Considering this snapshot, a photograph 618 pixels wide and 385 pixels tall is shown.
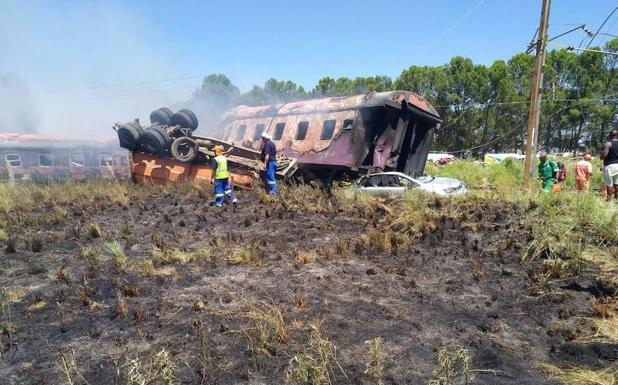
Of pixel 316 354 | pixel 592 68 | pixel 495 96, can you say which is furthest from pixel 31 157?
pixel 592 68

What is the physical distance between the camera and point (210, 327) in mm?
3951

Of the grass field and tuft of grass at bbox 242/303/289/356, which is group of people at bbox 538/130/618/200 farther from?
tuft of grass at bbox 242/303/289/356

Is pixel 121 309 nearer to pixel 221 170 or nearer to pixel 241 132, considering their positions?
pixel 221 170

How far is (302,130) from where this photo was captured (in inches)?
517

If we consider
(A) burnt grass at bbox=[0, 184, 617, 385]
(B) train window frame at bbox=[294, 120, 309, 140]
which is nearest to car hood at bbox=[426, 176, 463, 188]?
(A) burnt grass at bbox=[0, 184, 617, 385]

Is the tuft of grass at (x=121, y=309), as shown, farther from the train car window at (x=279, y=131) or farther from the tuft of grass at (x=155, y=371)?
the train car window at (x=279, y=131)

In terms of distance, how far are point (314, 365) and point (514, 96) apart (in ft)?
122

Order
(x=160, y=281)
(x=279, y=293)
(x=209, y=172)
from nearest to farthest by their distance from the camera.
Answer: (x=279, y=293) < (x=160, y=281) < (x=209, y=172)

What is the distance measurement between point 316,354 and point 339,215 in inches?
191

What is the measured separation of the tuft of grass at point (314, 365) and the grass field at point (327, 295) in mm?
20

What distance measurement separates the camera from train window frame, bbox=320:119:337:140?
39.9 ft

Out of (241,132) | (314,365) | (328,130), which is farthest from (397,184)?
(314,365)

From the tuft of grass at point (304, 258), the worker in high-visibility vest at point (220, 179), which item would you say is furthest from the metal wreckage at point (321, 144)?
the tuft of grass at point (304, 258)

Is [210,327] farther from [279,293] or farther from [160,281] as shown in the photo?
[160,281]
